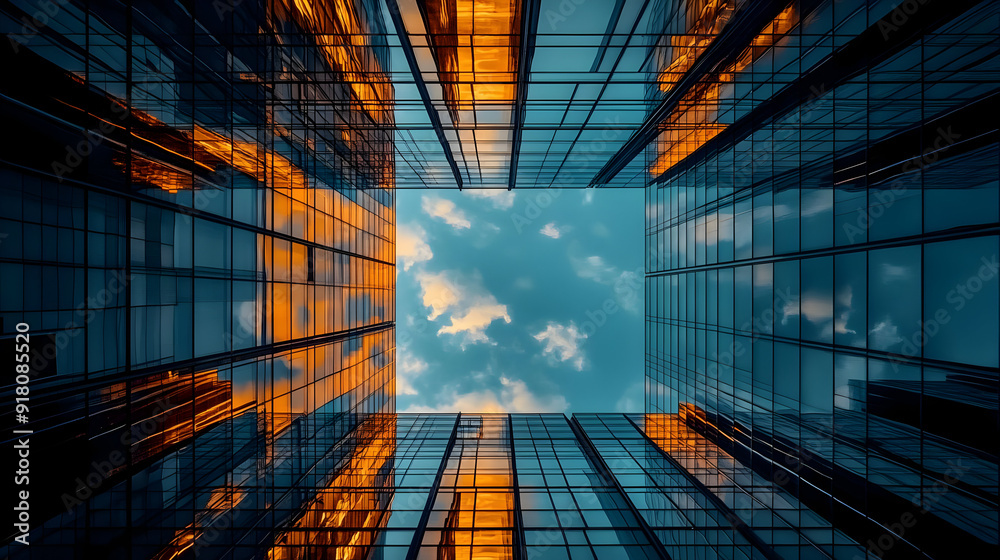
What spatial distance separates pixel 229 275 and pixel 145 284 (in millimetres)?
3397

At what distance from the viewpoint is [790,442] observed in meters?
15.6

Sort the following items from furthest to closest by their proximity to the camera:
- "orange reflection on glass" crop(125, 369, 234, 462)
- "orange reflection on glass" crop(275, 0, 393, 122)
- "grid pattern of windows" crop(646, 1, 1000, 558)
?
"orange reflection on glass" crop(275, 0, 393, 122) → "orange reflection on glass" crop(125, 369, 234, 462) → "grid pattern of windows" crop(646, 1, 1000, 558)

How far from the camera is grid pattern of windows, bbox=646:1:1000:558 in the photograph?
9242mm

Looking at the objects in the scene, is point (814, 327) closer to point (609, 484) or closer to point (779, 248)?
point (779, 248)

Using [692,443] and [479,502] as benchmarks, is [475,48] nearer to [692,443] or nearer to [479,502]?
[479,502]

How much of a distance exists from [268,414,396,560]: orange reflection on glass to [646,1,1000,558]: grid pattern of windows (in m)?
16.1

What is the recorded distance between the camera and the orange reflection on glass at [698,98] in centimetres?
1547

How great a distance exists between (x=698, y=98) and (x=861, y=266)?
38.7ft

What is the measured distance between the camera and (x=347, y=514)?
15828mm
